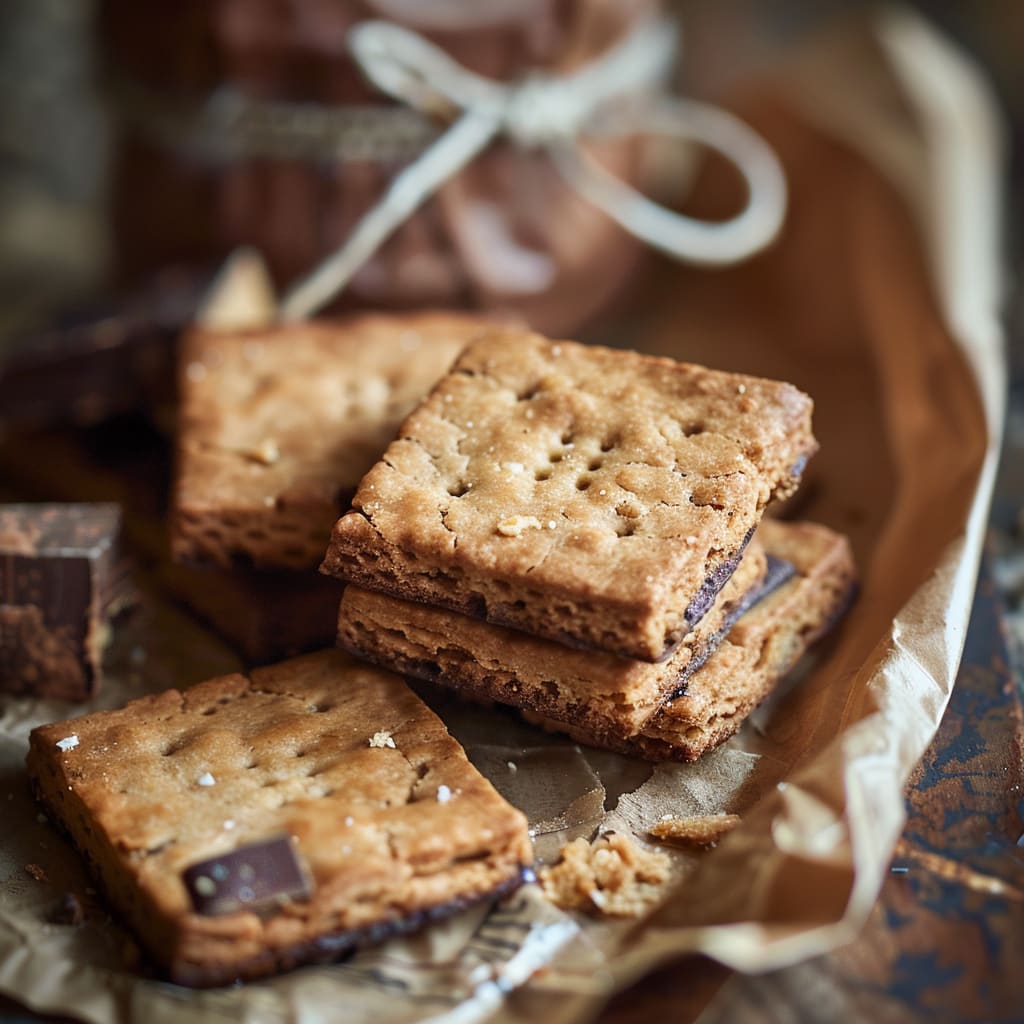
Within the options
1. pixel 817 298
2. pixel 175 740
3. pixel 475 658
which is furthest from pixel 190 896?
pixel 817 298

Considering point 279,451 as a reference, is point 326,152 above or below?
above

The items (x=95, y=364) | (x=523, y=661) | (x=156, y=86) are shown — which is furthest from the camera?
(x=156, y=86)

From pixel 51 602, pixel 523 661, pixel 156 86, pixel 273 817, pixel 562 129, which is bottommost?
pixel 51 602

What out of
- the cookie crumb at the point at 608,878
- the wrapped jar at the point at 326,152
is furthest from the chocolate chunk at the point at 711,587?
the wrapped jar at the point at 326,152

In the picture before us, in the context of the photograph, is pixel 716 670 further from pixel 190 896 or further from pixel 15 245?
pixel 15 245

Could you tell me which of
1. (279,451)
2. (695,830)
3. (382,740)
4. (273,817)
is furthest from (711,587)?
(279,451)

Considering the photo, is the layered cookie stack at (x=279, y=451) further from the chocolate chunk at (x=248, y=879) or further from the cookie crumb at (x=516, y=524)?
the chocolate chunk at (x=248, y=879)

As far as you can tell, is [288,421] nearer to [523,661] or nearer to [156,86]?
[523,661]

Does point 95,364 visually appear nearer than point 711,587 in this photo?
No
